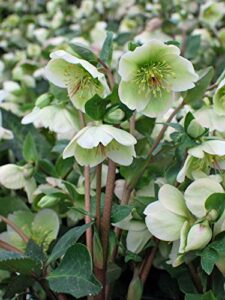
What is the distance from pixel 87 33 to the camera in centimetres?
176

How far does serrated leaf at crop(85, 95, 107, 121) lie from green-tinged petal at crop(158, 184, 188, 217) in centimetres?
12

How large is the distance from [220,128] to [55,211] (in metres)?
0.28

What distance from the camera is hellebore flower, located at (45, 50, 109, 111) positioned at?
2.37 ft

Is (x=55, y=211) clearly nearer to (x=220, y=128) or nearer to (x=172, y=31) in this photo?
(x=220, y=128)

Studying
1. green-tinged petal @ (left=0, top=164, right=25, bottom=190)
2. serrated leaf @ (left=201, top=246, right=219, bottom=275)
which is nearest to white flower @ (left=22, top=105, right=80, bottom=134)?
green-tinged petal @ (left=0, top=164, right=25, bottom=190)

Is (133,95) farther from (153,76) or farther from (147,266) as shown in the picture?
(147,266)

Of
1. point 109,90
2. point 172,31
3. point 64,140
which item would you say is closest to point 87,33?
point 172,31

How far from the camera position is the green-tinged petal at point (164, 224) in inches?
27.1

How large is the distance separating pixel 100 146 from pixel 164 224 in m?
0.12

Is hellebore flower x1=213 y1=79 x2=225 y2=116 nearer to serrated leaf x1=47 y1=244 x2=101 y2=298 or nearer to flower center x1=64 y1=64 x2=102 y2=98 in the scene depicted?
flower center x1=64 y1=64 x2=102 y2=98

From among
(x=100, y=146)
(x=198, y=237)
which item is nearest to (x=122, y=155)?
(x=100, y=146)

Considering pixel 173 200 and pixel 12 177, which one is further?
pixel 12 177

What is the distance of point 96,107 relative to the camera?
70 cm

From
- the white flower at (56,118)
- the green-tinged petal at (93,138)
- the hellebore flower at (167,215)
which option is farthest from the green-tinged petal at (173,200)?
the white flower at (56,118)
